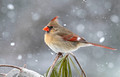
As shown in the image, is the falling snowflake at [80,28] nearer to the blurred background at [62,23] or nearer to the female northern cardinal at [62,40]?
the blurred background at [62,23]

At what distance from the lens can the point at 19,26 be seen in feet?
8.41

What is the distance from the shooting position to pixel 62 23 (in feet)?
7.30

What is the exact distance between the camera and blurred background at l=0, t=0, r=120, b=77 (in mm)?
2326

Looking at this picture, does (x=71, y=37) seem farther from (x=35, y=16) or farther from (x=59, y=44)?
(x=35, y=16)

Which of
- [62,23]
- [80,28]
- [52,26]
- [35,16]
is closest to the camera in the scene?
[52,26]

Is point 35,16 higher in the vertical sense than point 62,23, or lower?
higher

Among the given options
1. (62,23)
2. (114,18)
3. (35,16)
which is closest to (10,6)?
(35,16)

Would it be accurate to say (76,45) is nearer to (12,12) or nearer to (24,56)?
(24,56)

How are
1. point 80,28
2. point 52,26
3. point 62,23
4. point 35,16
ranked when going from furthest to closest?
1. point 35,16
2. point 80,28
3. point 62,23
4. point 52,26

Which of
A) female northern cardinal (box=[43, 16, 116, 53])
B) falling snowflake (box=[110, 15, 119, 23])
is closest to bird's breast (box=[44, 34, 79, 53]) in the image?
female northern cardinal (box=[43, 16, 116, 53])

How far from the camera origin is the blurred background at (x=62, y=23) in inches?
91.6

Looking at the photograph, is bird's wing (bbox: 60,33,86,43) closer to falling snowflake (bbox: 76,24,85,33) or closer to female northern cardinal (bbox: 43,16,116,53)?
female northern cardinal (bbox: 43,16,116,53)

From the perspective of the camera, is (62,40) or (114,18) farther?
(114,18)

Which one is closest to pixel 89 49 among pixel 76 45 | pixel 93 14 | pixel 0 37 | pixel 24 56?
pixel 93 14
